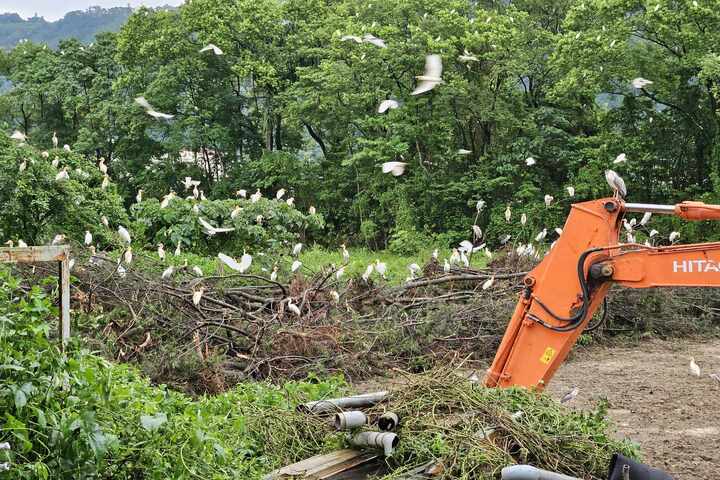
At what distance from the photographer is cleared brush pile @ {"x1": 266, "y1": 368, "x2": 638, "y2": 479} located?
193 inches

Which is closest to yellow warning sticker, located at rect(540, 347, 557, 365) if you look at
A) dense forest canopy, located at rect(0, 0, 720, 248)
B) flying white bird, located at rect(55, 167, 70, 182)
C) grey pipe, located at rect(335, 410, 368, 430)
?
grey pipe, located at rect(335, 410, 368, 430)

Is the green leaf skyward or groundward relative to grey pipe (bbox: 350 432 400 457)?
skyward

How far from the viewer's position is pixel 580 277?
20.9ft

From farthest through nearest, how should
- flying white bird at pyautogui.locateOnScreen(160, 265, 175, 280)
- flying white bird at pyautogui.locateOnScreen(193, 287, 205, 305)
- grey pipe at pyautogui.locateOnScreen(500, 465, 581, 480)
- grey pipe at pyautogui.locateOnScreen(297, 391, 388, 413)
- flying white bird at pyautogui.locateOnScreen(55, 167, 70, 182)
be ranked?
flying white bird at pyautogui.locateOnScreen(55, 167, 70, 182) < flying white bird at pyautogui.locateOnScreen(160, 265, 175, 280) < flying white bird at pyautogui.locateOnScreen(193, 287, 205, 305) < grey pipe at pyautogui.locateOnScreen(297, 391, 388, 413) < grey pipe at pyautogui.locateOnScreen(500, 465, 581, 480)

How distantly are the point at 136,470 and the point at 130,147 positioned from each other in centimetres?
2766

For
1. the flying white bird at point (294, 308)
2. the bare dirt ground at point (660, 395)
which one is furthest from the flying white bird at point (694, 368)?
the flying white bird at point (294, 308)

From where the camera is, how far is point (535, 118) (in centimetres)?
2423

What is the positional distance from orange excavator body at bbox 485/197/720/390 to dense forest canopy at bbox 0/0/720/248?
14335mm

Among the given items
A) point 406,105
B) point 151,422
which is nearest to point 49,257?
point 151,422

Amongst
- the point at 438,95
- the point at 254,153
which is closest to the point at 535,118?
the point at 438,95

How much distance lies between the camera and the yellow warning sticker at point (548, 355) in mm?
A: 6516

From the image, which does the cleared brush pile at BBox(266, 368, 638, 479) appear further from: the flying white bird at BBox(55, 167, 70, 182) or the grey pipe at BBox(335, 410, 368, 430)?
the flying white bird at BBox(55, 167, 70, 182)

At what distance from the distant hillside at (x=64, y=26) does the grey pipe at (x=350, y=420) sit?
332 ft

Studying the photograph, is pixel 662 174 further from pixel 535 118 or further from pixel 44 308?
pixel 44 308
